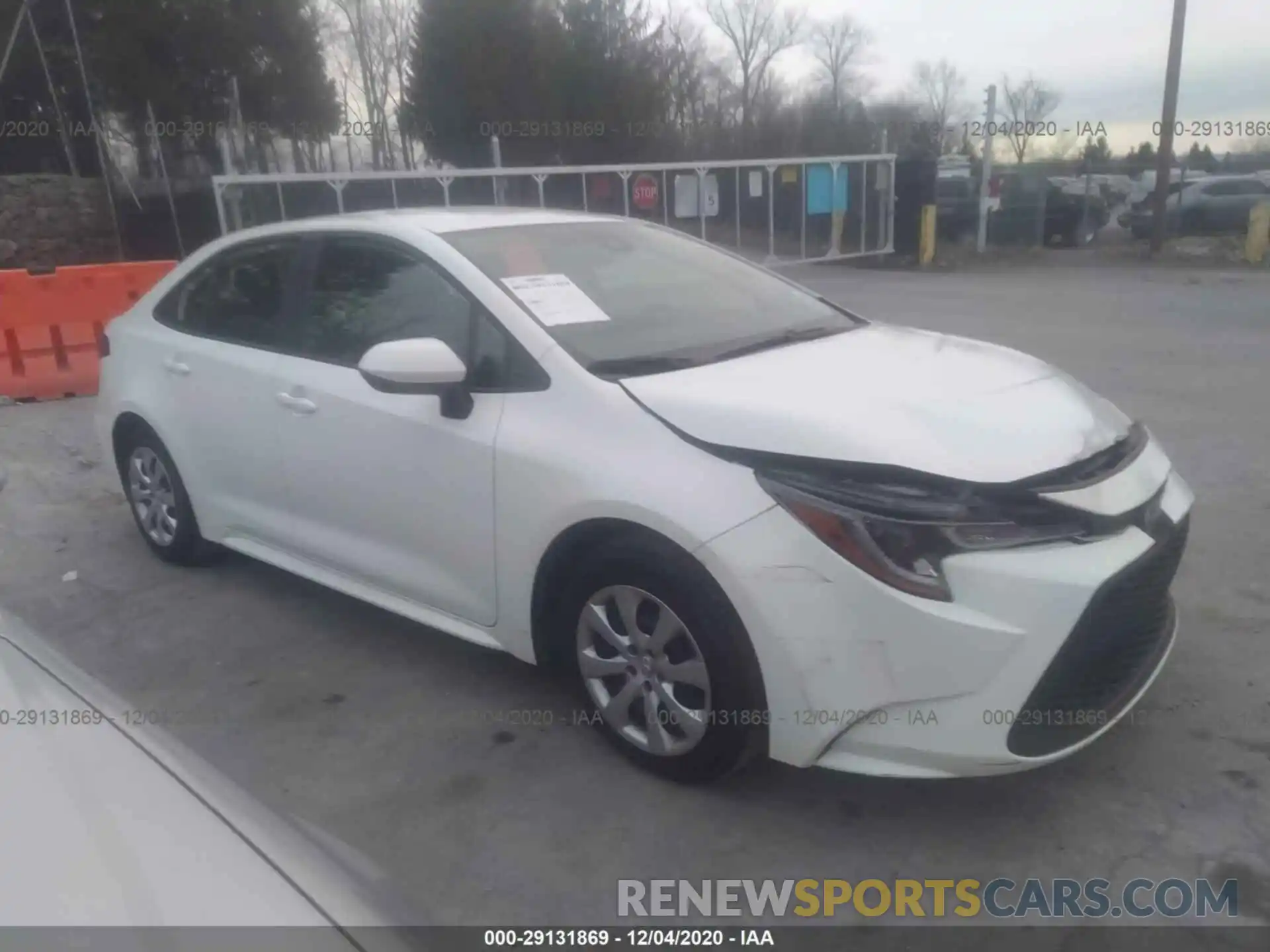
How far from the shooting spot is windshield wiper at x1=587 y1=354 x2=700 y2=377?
308 cm

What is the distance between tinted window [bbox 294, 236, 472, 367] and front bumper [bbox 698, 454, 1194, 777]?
4.37 feet

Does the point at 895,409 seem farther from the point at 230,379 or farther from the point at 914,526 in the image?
the point at 230,379

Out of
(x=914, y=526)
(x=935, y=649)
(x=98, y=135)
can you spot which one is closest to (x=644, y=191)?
(x=98, y=135)

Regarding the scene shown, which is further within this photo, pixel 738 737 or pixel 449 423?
pixel 449 423

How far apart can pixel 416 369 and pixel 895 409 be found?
137 cm

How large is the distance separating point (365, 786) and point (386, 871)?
45 centimetres

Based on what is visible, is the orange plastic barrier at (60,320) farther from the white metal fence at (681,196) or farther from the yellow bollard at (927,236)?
the yellow bollard at (927,236)

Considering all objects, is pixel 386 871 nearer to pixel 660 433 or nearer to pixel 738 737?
pixel 738 737

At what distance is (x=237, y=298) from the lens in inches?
170

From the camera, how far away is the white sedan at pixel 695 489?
2516 mm

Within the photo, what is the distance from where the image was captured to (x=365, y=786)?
10.3 feet

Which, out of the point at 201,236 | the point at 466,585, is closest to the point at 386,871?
the point at 466,585

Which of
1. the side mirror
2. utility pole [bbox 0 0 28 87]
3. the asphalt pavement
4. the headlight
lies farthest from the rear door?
utility pole [bbox 0 0 28 87]

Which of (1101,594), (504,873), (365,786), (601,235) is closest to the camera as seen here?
(1101,594)
